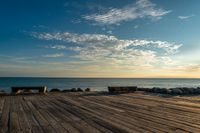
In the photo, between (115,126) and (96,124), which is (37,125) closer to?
(96,124)

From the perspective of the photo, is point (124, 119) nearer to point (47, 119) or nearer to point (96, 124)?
point (96, 124)

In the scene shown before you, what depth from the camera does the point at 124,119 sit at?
22.7 ft

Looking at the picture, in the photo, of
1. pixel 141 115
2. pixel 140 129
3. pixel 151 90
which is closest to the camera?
pixel 140 129

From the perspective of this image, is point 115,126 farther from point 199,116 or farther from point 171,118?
point 199,116

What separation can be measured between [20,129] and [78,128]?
1.29 m

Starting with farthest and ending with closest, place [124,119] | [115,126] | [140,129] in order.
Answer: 1. [124,119]
2. [115,126]
3. [140,129]

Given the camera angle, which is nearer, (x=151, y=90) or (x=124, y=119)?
(x=124, y=119)

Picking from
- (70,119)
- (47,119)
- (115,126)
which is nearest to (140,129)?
(115,126)

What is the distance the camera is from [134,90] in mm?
17641

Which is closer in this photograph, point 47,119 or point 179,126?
point 179,126

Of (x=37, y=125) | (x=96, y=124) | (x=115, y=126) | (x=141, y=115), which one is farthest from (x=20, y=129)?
(x=141, y=115)

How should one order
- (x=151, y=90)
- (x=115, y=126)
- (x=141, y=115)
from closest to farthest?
1. (x=115, y=126)
2. (x=141, y=115)
3. (x=151, y=90)

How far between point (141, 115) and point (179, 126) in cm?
169

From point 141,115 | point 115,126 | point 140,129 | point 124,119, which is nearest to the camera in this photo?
point 140,129
